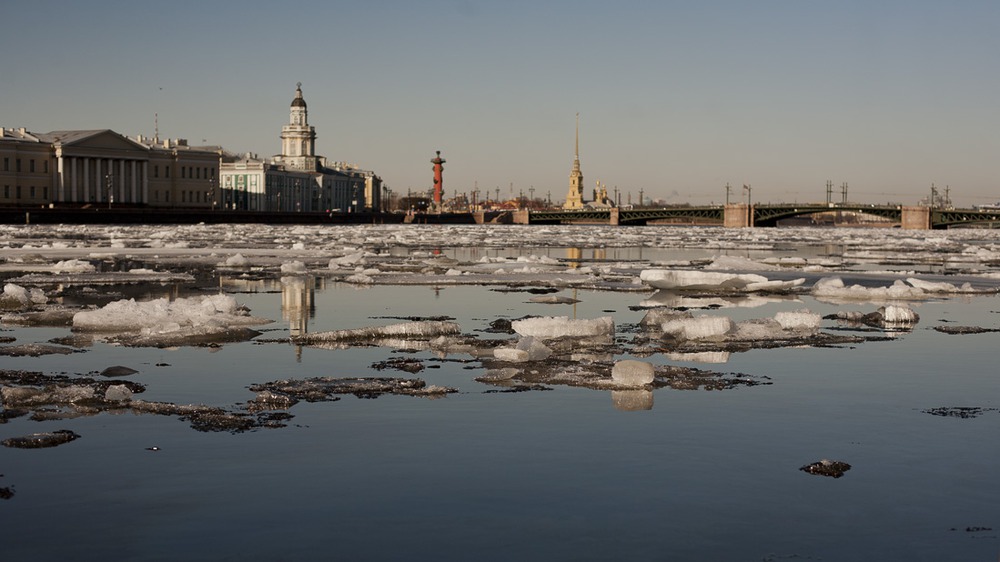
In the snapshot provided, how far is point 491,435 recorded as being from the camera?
21.3 ft

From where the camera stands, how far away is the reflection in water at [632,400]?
7.38 m

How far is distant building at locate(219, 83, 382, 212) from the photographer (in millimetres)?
140500

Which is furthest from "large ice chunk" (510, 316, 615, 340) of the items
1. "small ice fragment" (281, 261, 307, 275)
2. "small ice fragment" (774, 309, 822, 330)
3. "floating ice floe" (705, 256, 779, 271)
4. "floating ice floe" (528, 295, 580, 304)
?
"floating ice floe" (705, 256, 779, 271)

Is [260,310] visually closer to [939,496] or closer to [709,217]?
[939,496]

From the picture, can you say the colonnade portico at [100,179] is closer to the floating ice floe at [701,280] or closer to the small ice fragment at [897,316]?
the floating ice floe at [701,280]

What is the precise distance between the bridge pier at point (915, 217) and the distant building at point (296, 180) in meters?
69.9

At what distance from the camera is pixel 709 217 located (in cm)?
11469

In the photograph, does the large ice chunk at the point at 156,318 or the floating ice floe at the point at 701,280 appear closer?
the large ice chunk at the point at 156,318

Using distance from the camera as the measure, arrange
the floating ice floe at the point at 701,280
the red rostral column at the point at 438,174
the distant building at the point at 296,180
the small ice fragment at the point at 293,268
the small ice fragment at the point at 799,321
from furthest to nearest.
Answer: the red rostral column at the point at 438,174
the distant building at the point at 296,180
the small ice fragment at the point at 293,268
the floating ice floe at the point at 701,280
the small ice fragment at the point at 799,321

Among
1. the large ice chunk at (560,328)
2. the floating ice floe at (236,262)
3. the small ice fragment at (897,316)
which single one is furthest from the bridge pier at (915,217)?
the large ice chunk at (560,328)

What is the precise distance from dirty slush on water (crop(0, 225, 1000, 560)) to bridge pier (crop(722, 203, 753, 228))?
100 m

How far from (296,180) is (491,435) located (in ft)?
484

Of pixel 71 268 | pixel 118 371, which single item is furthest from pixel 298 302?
pixel 71 268

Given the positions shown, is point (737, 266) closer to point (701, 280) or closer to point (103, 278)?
point (701, 280)
